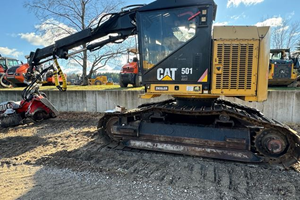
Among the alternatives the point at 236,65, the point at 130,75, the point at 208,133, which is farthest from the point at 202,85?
the point at 130,75

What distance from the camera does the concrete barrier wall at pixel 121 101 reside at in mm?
6758

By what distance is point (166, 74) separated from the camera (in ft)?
13.1

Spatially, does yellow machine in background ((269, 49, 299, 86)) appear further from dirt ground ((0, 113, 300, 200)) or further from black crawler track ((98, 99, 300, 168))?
dirt ground ((0, 113, 300, 200))

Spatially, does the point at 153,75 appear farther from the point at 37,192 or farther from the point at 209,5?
the point at 37,192

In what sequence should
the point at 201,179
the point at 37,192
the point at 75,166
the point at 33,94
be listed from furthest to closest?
the point at 33,94, the point at 75,166, the point at 201,179, the point at 37,192

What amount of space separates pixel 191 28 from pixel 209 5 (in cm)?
50

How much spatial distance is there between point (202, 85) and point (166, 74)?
74cm

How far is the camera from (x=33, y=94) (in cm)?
677

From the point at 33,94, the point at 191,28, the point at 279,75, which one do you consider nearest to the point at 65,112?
the point at 33,94

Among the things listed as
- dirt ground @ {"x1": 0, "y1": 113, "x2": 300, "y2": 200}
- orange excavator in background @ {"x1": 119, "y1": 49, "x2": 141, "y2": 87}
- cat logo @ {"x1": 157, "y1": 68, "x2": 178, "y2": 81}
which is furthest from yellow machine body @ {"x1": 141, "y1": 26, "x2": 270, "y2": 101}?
orange excavator in background @ {"x1": 119, "y1": 49, "x2": 141, "y2": 87}

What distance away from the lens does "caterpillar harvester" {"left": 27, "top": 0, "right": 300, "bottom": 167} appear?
358cm

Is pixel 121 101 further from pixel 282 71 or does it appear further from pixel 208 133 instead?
pixel 282 71

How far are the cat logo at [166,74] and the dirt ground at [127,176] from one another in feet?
5.12

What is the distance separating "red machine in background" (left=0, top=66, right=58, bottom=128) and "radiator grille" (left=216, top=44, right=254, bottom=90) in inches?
212
